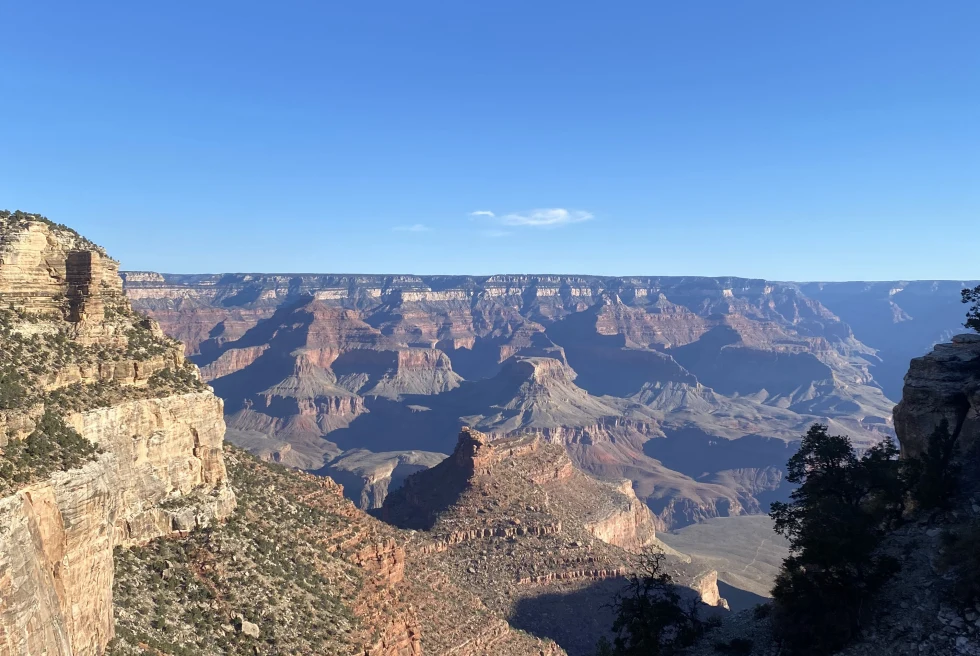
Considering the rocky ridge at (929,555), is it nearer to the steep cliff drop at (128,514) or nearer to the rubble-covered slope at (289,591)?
the rubble-covered slope at (289,591)

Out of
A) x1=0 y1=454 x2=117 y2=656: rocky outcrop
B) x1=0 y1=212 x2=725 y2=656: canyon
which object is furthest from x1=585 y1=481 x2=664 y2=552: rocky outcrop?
x1=0 y1=454 x2=117 y2=656: rocky outcrop

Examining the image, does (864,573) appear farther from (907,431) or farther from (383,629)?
(383,629)

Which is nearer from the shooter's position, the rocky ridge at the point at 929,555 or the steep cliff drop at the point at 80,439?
the steep cliff drop at the point at 80,439

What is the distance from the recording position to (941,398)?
1380 inches

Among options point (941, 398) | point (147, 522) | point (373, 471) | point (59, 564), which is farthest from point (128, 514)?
point (373, 471)

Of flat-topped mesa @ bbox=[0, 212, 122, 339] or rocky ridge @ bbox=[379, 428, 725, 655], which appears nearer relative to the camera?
flat-topped mesa @ bbox=[0, 212, 122, 339]

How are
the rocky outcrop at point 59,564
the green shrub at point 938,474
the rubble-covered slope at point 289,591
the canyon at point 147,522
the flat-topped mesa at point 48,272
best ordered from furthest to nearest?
1. the green shrub at point 938,474
2. the flat-topped mesa at point 48,272
3. the rubble-covered slope at point 289,591
4. the canyon at point 147,522
5. the rocky outcrop at point 59,564

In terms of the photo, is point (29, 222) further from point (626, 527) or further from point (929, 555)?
point (626, 527)

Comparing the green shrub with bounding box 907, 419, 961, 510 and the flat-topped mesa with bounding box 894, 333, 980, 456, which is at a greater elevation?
the flat-topped mesa with bounding box 894, 333, 980, 456

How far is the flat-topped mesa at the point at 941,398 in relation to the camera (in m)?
33.2

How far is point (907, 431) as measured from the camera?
122 feet

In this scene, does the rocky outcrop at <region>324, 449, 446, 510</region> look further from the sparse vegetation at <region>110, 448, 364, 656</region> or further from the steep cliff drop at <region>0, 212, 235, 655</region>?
the steep cliff drop at <region>0, 212, 235, 655</region>

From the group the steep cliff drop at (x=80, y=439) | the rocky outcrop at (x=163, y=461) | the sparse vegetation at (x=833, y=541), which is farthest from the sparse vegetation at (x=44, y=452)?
the sparse vegetation at (x=833, y=541)

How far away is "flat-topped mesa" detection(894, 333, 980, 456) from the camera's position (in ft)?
109
